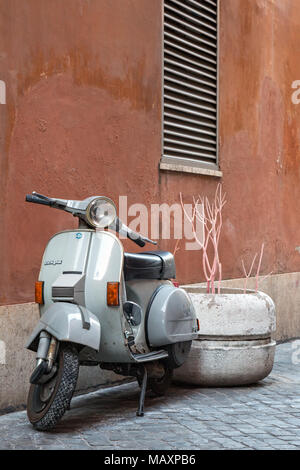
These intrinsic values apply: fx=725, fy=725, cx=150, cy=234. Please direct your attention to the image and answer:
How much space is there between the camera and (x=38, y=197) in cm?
455

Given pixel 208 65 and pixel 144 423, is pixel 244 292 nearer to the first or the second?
pixel 144 423


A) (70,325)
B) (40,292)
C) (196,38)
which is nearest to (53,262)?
(40,292)

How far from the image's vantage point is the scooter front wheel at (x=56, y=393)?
4.22 m

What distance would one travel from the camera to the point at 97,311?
15.0 feet

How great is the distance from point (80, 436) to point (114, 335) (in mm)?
656

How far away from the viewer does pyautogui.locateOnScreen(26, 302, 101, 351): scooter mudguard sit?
4.25 meters

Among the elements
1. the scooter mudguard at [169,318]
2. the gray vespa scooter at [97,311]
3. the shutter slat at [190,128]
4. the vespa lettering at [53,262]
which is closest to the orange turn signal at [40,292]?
the gray vespa scooter at [97,311]

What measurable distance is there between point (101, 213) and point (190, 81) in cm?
329

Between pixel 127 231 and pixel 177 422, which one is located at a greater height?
pixel 127 231

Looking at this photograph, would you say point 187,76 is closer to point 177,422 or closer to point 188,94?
point 188,94

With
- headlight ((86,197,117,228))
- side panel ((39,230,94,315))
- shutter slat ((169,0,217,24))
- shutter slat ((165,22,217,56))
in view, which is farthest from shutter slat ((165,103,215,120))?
side panel ((39,230,94,315))

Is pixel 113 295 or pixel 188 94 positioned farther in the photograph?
pixel 188 94

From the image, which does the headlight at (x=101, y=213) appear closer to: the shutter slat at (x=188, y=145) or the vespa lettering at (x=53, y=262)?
the vespa lettering at (x=53, y=262)

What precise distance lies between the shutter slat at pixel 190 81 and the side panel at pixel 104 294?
99.0 inches
